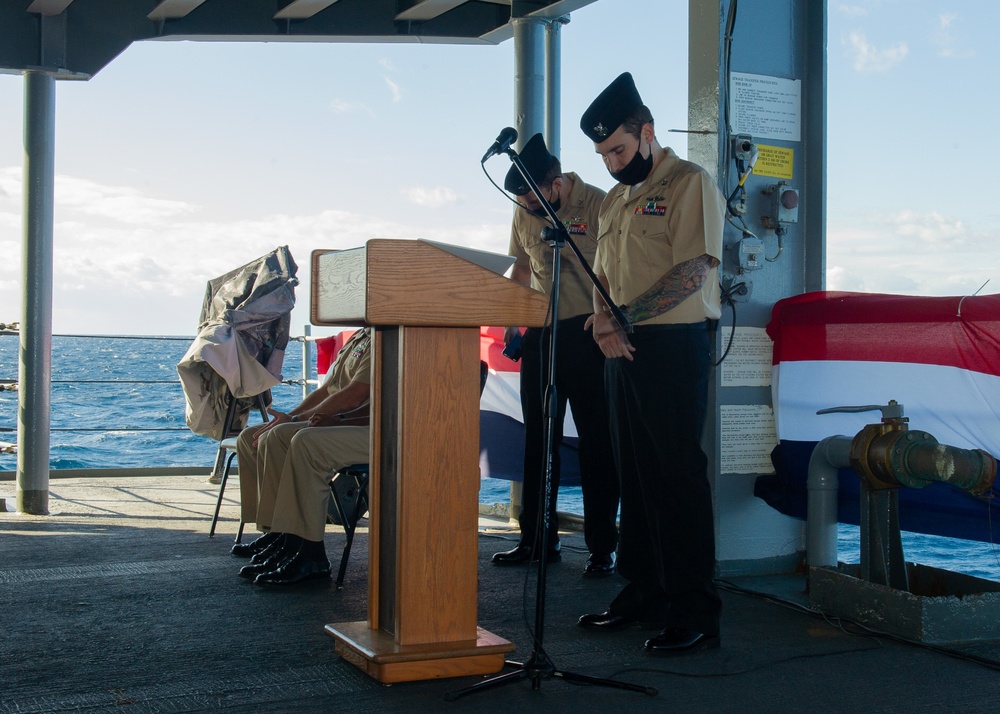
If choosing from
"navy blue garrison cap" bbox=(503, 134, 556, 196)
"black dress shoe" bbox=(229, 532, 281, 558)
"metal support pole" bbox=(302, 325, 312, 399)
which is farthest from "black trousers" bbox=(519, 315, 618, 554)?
"metal support pole" bbox=(302, 325, 312, 399)

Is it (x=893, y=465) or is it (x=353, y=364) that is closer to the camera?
(x=893, y=465)

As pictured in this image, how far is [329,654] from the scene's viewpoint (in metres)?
2.83

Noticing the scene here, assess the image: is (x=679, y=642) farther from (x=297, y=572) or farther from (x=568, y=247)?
(x=568, y=247)

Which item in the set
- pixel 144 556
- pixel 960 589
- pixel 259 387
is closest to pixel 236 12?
pixel 259 387

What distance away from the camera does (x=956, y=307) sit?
3438 mm

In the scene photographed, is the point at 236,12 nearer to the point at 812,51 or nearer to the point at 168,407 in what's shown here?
the point at 812,51

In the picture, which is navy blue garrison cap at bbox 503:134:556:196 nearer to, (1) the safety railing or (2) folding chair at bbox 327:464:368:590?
(2) folding chair at bbox 327:464:368:590

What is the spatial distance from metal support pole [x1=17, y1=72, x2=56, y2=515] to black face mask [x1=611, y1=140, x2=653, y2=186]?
3658mm

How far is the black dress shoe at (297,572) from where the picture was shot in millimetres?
3721

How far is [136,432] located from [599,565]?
39.9 feet

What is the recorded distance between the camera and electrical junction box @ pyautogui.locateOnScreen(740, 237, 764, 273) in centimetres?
394

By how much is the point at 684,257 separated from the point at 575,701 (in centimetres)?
122

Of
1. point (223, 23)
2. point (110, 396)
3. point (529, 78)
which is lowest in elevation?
point (110, 396)

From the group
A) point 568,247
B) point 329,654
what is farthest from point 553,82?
point 329,654
